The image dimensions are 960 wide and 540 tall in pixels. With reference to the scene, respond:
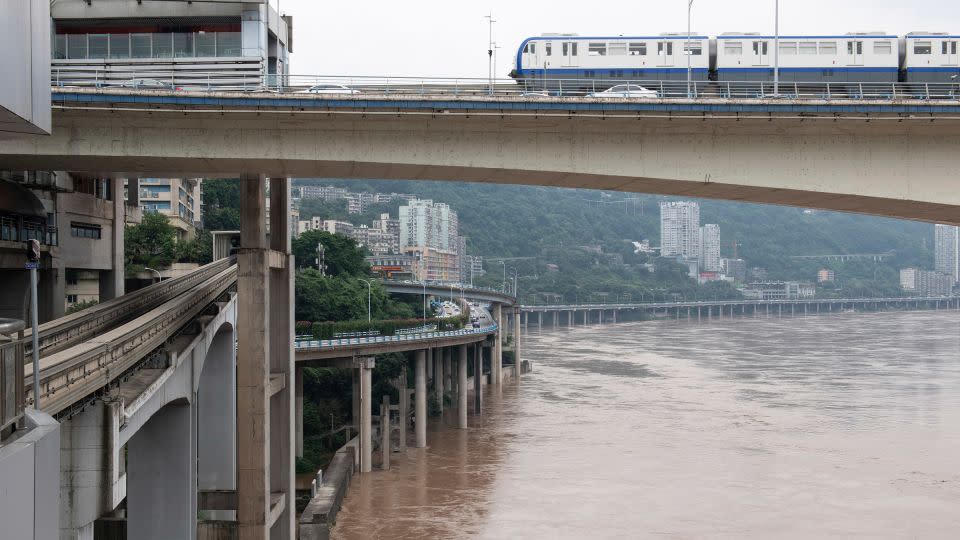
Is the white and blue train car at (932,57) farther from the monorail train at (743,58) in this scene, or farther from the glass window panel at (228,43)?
the glass window panel at (228,43)

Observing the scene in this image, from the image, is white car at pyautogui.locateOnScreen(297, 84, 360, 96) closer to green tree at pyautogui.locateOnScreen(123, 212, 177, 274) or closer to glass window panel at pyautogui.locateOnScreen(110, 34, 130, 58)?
glass window panel at pyautogui.locateOnScreen(110, 34, 130, 58)

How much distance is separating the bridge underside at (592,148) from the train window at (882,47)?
7069 mm

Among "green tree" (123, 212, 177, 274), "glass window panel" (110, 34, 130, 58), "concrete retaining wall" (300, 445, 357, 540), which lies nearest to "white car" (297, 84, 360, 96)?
"glass window panel" (110, 34, 130, 58)

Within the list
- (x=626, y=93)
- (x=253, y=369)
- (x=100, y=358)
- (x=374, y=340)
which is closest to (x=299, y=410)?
(x=374, y=340)

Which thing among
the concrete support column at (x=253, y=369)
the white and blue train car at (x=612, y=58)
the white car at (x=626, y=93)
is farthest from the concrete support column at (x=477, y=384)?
the white car at (x=626, y=93)

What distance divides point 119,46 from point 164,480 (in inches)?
476

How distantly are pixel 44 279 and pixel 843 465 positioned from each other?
33807 millimetres

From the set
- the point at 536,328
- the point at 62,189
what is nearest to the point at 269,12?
the point at 62,189

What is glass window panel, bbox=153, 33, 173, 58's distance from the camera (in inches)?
1060

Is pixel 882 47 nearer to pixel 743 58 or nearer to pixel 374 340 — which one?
pixel 743 58

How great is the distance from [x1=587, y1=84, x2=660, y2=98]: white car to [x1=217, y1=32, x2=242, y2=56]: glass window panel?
10.4m

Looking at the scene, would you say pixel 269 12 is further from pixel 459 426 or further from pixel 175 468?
pixel 459 426

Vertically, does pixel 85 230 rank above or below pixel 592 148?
below

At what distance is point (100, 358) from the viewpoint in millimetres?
16062
